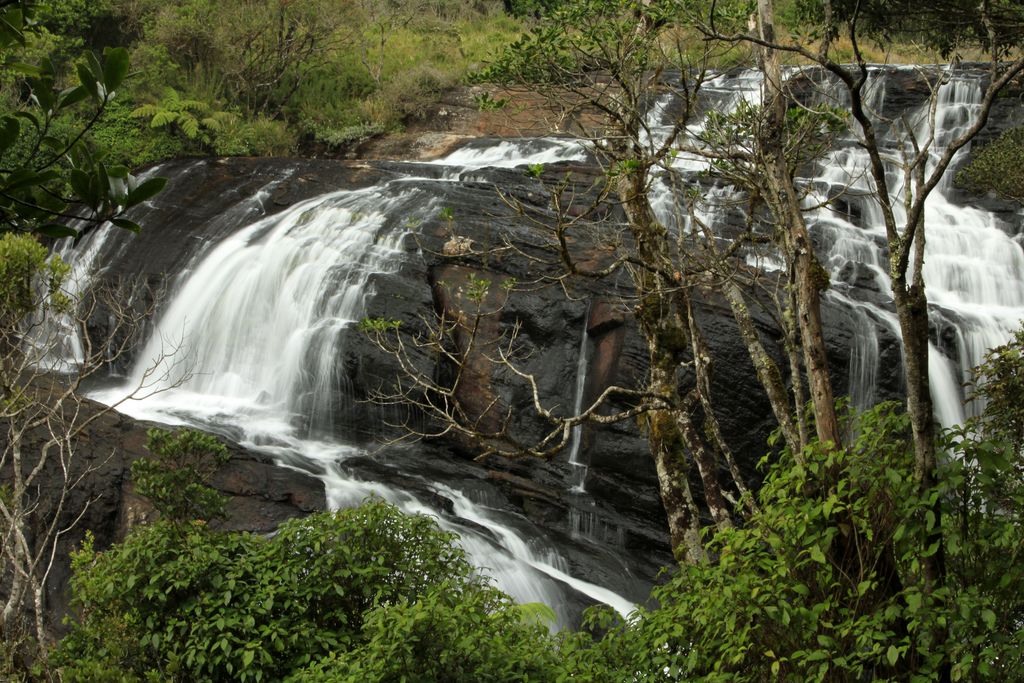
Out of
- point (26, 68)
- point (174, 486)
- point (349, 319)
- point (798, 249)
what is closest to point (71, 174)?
point (26, 68)

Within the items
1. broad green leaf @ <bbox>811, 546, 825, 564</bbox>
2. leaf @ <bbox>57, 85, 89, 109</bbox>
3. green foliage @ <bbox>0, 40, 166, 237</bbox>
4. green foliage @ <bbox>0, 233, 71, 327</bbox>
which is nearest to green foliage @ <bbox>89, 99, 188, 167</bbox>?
green foliage @ <bbox>0, 233, 71, 327</bbox>

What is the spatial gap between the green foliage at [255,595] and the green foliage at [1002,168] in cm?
1066

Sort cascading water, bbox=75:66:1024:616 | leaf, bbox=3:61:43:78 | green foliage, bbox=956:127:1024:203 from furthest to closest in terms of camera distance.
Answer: green foliage, bbox=956:127:1024:203 → cascading water, bbox=75:66:1024:616 → leaf, bbox=3:61:43:78

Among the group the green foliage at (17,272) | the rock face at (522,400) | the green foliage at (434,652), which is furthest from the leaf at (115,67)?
the green foliage at (17,272)

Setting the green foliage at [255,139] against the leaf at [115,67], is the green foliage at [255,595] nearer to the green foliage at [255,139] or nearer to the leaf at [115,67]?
the leaf at [115,67]

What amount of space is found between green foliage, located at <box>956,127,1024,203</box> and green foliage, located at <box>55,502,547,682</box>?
10.7m

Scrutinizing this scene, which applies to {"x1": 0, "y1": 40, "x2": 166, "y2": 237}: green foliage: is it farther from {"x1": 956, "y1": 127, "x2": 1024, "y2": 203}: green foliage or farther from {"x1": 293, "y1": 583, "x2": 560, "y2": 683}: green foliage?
{"x1": 956, "y1": 127, "x2": 1024, "y2": 203}: green foliage

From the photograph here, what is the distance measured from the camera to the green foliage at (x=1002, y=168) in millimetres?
14336

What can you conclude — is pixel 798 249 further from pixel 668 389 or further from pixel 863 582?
pixel 863 582

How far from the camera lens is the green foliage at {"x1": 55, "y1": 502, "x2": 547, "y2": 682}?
630 centimetres

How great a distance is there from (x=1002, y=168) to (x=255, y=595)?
1253 centimetres

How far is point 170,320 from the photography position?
1566cm

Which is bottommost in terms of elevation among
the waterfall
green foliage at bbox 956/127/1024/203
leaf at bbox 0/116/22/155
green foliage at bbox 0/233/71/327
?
the waterfall

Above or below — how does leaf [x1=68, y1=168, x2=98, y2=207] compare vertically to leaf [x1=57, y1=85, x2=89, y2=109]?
below
